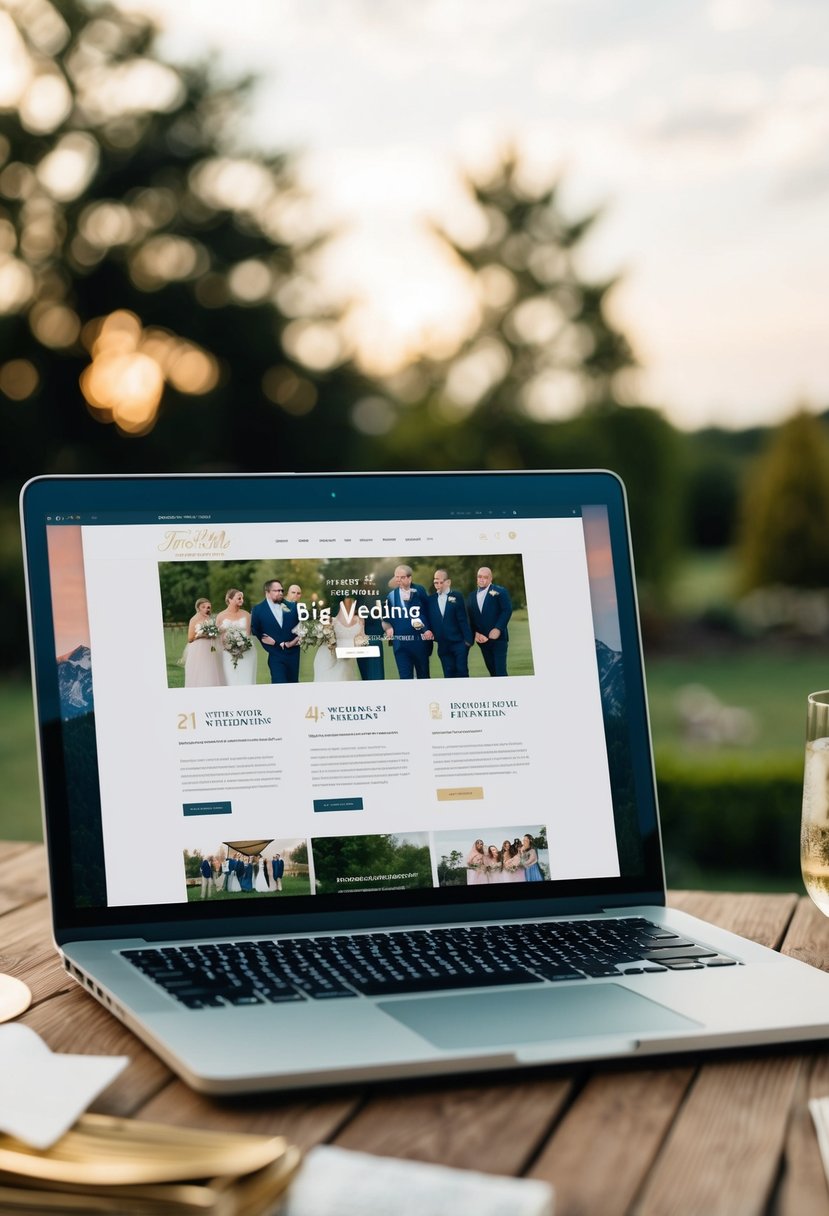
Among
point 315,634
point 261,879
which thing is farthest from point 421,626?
point 261,879

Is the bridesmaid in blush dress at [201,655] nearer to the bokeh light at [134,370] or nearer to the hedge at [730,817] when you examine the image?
the hedge at [730,817]

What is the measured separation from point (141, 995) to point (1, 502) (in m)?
13.1

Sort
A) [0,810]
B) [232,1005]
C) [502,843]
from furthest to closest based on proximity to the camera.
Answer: [0,810]
[502,843]
[232,1005]

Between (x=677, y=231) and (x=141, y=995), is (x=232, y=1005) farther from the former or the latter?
(x=677, y=231)

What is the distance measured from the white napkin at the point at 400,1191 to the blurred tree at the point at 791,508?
11.5 metres

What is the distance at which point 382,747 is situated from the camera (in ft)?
4.41

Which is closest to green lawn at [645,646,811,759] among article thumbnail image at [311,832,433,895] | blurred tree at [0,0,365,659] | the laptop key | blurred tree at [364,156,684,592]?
blurred tree at [364,156,684,592]

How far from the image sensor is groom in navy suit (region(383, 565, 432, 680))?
4.52 feet

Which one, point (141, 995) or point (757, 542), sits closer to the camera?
point (141, 995)

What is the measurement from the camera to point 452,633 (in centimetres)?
140

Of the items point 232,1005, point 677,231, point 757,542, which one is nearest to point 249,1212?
point 232,1005

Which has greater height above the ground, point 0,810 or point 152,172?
point 152,172

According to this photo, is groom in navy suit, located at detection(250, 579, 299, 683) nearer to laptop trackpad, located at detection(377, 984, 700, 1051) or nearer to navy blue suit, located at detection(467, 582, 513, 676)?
navy blue suit, located at detection(467, 582, 513, 676)

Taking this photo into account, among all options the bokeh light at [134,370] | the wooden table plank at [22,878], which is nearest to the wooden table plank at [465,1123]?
the wooden table plank at [22,878]
